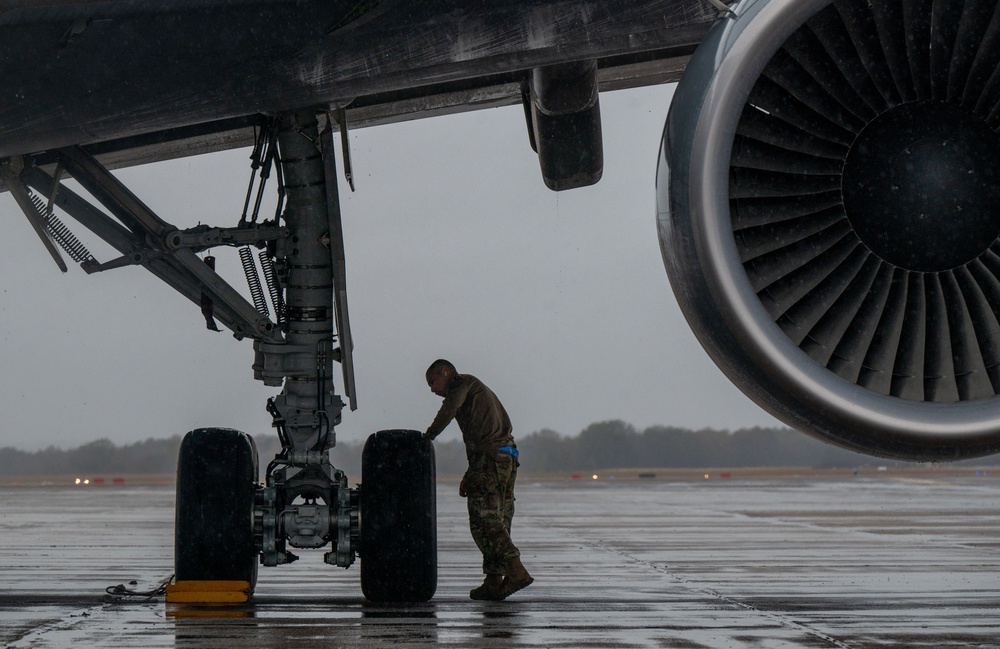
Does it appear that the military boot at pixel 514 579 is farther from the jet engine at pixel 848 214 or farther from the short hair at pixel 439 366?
the jet engine at pixel 848 214

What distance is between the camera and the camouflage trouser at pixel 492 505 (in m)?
7.20

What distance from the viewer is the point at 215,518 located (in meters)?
6.82

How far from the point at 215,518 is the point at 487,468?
1.64 m

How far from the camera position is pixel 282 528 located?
6.86 metres

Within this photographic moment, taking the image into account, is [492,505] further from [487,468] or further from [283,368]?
[283,368]

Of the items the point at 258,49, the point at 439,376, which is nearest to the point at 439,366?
the point at 439,376

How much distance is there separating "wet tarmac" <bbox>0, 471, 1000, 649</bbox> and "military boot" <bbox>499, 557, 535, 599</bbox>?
4.8 inches

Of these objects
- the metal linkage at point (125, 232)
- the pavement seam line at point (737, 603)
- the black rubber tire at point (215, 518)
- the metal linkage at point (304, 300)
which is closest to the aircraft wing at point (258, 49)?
the metal linkage at point (125, 232)

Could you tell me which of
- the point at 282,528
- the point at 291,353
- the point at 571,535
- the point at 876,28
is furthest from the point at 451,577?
the point at 876,28

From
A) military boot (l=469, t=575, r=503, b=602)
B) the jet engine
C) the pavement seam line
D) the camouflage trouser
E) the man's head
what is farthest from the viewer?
the man's head

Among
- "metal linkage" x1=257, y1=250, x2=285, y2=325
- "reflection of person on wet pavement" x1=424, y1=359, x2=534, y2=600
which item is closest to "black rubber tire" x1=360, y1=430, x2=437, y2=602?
"reflection of person on wet pavement" x1=424, y1=359, x2=534, y2=600

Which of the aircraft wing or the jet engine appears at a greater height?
the aircraft wing

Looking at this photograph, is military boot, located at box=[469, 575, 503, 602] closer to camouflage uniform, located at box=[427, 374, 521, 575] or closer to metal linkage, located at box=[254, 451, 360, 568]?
camouflage uniform, located at box=[427, 374, 521, 575]

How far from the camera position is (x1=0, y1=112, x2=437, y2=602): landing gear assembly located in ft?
21.6
